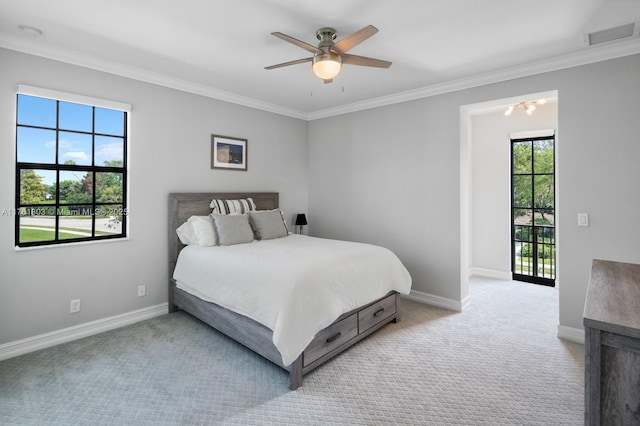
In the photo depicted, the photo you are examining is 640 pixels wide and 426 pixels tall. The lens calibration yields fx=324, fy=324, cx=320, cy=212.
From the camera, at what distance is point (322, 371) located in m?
2.53

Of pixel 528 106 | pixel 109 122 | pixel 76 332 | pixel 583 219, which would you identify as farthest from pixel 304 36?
pixel 528 106

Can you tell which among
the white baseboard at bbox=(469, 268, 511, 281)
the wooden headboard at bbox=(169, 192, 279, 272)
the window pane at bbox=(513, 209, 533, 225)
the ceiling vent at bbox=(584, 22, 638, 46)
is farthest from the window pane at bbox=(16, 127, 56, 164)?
the window pane at bbox=(513, 209, 533, 225)

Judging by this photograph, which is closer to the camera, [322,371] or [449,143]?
[322,371]

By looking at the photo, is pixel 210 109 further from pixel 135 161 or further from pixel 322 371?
pixel 322 371

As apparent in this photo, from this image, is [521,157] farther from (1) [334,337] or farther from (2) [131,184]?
(2) [131,184]

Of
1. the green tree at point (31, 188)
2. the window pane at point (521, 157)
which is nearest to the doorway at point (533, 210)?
the window pane at point (521, 157)

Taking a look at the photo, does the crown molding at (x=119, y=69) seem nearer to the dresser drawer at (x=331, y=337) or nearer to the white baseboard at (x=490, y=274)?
the dresser drawer at (x=331, y=337)

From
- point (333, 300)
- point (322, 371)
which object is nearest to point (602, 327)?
point (333, 300)

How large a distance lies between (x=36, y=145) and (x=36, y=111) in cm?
30

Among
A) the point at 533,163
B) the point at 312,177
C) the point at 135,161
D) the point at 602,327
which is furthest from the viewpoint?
the point at 312,177

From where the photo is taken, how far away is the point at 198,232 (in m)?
3.54

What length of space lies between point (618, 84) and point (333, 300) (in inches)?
122

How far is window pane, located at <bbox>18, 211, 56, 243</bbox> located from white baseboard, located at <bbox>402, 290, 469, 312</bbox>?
13.1ft

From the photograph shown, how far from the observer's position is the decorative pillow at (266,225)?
12.9 feet
